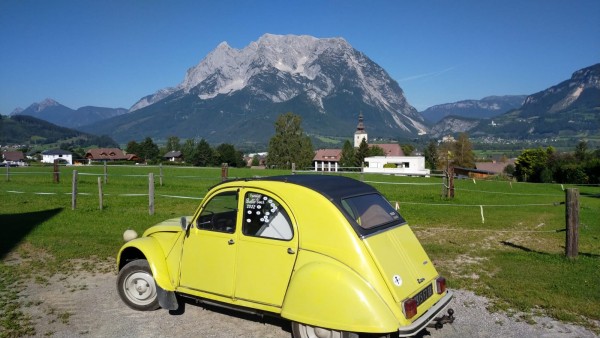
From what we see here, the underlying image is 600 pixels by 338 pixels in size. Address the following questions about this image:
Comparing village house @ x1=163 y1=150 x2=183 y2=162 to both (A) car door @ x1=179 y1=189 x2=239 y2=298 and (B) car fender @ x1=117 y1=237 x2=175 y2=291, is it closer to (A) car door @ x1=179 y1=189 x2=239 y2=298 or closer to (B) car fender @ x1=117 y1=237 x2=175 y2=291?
(B) car fender @ x1=117 y1=237 x2=175 y2=291

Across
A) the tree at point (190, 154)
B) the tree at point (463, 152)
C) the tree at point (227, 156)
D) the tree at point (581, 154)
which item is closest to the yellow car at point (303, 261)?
the tree at point (581, 154)

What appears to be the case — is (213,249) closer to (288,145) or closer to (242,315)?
(242,315)

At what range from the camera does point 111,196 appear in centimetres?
2177

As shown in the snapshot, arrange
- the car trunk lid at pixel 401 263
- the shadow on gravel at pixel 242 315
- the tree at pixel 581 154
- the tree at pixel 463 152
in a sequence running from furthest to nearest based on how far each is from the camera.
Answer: the tree at pixel 463 152, the tree at pixel 581 154, the shadow on gravel at pixel 242 315, the car trunk lid at pixel 401 263

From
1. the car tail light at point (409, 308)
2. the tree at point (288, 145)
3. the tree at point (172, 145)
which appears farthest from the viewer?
the tree at point (172, 145)

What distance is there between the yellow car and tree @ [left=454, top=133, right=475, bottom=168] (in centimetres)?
8593

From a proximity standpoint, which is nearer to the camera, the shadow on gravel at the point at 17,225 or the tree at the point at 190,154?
the shadow on gravel at the point at 17,225

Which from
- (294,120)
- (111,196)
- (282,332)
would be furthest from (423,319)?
(294,120)

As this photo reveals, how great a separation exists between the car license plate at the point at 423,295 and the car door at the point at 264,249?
1.46 meters

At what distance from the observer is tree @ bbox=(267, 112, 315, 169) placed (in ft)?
281

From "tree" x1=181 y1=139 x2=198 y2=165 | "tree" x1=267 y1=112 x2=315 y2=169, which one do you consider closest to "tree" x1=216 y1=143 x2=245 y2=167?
"tree" x1=181 y1=139 x2=198 y2=165

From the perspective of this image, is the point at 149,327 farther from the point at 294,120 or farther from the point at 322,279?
the point at 294,120

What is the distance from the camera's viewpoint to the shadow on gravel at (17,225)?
1098cm

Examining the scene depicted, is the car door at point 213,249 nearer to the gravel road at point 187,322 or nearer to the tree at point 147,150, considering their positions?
the gravel road at point 187,322
